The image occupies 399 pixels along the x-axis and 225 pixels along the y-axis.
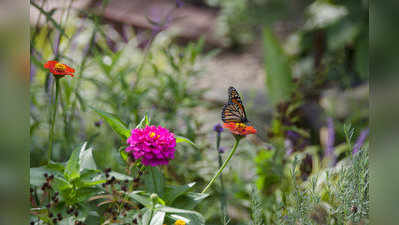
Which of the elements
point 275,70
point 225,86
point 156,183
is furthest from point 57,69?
point 225,86

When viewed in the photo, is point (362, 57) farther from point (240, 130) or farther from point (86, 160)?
point (86, 160)

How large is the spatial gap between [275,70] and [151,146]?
1839mm

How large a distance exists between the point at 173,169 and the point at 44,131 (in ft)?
2.46

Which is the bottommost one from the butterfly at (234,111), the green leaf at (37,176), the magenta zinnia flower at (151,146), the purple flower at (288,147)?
the purple flower at (288,147)

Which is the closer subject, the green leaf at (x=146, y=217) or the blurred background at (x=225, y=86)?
the green leaf at (x=146, y=217)

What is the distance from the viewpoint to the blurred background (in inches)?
48.1

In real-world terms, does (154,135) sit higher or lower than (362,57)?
lower

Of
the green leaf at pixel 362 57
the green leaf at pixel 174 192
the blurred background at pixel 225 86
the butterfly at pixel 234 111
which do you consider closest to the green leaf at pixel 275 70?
the blurred background at pixel 225 86

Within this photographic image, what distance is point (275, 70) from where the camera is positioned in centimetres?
238

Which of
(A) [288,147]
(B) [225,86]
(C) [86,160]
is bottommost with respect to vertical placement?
(A) [288,147]

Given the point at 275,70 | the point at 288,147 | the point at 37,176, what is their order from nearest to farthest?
1. the point at 37,176
2. the point at 288,147
3. the point at 275,70

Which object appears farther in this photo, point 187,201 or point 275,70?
point 275,70

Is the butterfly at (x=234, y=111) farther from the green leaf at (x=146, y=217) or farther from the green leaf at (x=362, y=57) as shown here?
the green leaf at (x=362, y=57)

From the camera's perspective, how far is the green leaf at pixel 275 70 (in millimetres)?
2276
